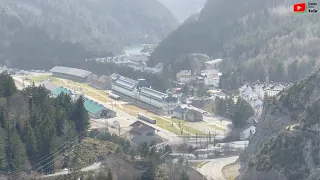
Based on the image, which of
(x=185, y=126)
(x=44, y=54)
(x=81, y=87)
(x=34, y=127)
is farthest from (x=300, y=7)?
(x=44, y=54)

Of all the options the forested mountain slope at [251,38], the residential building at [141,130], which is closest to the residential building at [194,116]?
the residential building at [141,130]

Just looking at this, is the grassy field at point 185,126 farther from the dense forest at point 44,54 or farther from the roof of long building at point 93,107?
the dense forest at point 44,54

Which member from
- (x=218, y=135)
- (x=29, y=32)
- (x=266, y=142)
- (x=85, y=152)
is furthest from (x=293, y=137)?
(x=29, y=32)

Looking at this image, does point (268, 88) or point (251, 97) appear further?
point (268, 88)

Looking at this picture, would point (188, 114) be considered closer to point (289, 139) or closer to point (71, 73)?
point (289, 139)

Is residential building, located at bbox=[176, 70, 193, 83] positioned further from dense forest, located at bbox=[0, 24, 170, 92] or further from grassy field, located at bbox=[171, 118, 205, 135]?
grassy field, located at bbox=[171, 118, 205, 135]

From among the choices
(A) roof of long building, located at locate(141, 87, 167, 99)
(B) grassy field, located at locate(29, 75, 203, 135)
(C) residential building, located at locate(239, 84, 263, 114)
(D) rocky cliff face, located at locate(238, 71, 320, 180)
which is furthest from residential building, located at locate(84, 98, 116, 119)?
(D) rocky cliff face, located at locate(238, 71, 320, 180)
